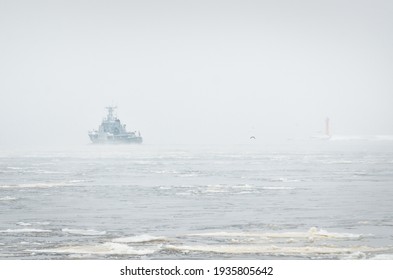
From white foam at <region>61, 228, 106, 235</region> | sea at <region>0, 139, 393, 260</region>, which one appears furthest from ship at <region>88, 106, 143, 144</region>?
white foam at <region>61, 228, 106, 235</region>

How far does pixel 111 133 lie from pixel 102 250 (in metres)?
61.1

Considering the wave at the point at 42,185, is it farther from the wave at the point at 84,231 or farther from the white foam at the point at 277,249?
the white foam at the point at 277,249

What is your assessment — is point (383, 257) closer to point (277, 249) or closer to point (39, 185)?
point (277, 249)

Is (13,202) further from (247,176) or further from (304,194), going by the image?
(247,176)

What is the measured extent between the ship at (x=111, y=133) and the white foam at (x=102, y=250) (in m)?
55.4

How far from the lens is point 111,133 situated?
72688mm

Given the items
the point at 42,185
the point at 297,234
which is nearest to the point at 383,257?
the point at 297,234

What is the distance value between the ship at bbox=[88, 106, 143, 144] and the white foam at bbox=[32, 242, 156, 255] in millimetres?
55439

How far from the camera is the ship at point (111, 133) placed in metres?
69.4

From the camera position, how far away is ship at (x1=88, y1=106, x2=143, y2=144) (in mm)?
69375

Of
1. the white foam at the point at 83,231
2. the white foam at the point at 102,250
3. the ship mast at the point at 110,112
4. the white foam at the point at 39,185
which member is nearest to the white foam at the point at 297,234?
the white foam at the point at 102,250

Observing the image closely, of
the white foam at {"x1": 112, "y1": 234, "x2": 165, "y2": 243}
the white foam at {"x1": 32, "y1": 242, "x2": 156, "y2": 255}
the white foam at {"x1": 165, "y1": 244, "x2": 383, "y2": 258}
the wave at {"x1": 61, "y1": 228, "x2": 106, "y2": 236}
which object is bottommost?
the white foam at {"x1": 165, "y1": 244, "x2": 383, "y2": 258}

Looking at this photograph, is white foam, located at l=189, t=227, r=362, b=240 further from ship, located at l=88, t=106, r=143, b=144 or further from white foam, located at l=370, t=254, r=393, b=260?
ship, located at l=88, t=106, r=143, b=144

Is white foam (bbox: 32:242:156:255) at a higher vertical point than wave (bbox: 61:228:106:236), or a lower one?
lower
